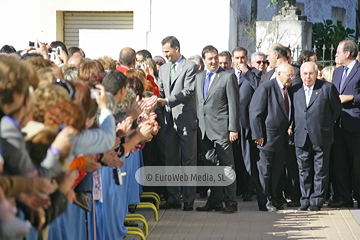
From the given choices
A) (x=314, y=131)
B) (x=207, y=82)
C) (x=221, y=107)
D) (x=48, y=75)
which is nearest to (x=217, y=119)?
(x=221, y=107)

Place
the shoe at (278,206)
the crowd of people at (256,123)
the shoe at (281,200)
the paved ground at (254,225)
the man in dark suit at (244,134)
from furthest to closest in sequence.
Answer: the man in dark suit at (244,134) → the shoe at (281,200) → the shoe at (278,206) → the crowd of people at (256,123) → the paved ground at (254,225)

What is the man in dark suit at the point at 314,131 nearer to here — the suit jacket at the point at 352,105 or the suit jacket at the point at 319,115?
the suit jacket at the point at 319,115

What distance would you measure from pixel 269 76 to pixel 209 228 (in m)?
2.91

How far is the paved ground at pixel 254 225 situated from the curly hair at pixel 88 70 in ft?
7.55

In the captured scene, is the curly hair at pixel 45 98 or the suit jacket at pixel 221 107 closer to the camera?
the curly hair at pixel 45 98

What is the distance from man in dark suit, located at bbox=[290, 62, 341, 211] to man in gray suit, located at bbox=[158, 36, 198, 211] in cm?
157

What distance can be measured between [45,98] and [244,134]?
636 centimetres

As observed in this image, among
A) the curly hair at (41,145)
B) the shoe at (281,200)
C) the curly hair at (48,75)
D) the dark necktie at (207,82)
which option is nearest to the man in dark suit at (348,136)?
the shoe at (281,200)

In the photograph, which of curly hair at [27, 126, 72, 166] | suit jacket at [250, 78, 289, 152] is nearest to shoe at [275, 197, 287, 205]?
suit jacket at [250, 78, 289, 152]

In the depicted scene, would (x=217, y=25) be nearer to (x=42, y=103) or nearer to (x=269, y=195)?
(x=269, y=195)

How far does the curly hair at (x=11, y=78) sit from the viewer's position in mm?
3299

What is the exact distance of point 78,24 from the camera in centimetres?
1591

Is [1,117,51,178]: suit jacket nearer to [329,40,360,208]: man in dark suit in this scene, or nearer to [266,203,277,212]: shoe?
[266,203,277,212]: shoe

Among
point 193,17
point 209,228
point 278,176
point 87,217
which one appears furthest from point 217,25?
point 87,217
